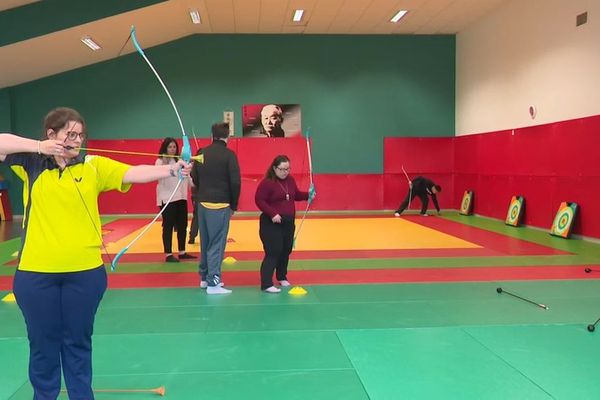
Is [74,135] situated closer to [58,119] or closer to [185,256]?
[58,119]

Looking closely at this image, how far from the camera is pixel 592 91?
9.24 metres

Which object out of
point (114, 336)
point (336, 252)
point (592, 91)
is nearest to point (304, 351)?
point (114, 336)

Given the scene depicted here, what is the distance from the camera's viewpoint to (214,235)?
5.40 metres

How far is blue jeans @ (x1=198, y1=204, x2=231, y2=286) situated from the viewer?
5.38m

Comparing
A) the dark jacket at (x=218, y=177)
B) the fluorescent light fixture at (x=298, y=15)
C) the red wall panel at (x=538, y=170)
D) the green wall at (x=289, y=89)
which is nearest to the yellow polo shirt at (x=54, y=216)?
the dark jacket at (x=218, y=177)

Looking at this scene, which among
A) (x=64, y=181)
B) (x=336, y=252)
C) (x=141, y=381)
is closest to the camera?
(x=64, y=181)

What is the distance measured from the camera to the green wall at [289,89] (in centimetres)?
1440

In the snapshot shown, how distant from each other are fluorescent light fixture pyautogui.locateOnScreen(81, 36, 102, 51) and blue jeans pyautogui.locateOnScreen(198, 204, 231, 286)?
7.95 meters

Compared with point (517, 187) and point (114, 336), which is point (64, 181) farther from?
point (517, 187)

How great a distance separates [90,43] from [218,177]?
846 cm

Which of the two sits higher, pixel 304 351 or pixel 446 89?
pixel 446 89

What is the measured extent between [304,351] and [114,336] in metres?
1.51

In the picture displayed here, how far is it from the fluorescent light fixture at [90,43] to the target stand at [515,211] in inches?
399

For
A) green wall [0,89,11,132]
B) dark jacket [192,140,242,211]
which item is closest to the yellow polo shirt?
dark jacket [192,140,242,211]
